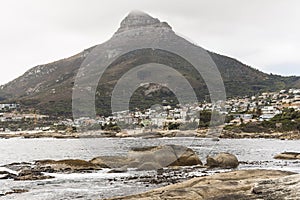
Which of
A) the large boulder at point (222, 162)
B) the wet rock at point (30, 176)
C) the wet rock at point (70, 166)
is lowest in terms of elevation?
the large boulder at point (222, 162)

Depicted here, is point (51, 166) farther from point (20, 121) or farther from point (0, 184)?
point (20, 121)

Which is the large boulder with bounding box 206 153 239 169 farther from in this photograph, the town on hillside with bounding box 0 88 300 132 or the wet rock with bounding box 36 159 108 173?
the town on hillside with bounding box 0 88 300 132

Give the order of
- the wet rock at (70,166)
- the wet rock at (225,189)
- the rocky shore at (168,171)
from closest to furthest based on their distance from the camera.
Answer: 1. the wet rock at (225,189)
2. the rocky shore at (168,171)
3. the wet rock at (70,166)

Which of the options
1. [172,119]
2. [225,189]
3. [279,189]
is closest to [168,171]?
[225,189]

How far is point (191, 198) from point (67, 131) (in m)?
134

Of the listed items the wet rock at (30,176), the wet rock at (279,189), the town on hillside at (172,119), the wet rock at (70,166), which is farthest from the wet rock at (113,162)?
the town on hillside at (172,119)

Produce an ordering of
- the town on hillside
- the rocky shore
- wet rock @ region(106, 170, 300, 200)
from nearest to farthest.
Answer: wet rock @ region(106, 170, 300, 200) → the rocky shore → the town on hillside

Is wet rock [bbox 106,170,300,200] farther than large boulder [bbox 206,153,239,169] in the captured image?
No

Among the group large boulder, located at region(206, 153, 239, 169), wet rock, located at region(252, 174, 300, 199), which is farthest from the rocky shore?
wet rock, located at region(252, 174, 300, 199)

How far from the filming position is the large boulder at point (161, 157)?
4745 centimetres

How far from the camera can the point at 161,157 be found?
48.1 metres

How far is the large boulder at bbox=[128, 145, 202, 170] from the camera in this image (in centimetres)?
4745

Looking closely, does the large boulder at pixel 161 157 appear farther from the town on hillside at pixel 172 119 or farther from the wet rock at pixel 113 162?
the town on hillside at pixel 172 119

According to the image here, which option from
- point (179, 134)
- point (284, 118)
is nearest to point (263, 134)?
point (284, 118)
